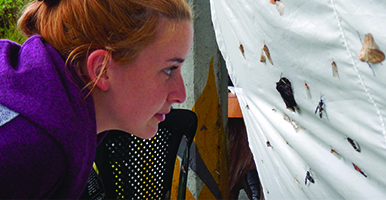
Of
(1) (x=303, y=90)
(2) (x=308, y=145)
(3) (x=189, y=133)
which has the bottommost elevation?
(3) (x=189, y=133)

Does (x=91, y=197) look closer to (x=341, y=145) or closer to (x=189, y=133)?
(x=189, y=133)

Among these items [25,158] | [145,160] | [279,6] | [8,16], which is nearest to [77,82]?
[25,158]

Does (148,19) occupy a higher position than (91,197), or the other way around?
(148,19)

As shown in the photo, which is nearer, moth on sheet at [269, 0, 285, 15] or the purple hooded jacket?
the purple hooded jacket

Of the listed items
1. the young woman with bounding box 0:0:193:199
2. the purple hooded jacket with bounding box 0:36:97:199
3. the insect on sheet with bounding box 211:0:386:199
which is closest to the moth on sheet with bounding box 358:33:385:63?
the insect on sheet with bounding box 211:0:386:199

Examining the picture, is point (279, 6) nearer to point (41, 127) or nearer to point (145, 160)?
point (41, 127)

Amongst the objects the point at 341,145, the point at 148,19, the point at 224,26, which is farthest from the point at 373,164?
the point at 224,26

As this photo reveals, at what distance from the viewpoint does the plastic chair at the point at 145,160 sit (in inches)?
48.3

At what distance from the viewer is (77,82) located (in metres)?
0.74

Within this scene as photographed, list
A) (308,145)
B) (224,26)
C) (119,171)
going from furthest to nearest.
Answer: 1. (119,171)
2. (224,26)
3. (308,145)

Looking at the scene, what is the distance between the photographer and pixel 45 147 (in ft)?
2.16

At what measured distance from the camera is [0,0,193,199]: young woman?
66 cm

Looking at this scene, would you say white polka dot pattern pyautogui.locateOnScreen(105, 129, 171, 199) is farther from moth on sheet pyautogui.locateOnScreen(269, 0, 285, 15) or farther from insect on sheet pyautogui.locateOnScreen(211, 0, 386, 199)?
moth on sheet pyautogui.locateOnScreen(269, 0, 285, 15)

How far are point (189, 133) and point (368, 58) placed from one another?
2.53 ft
